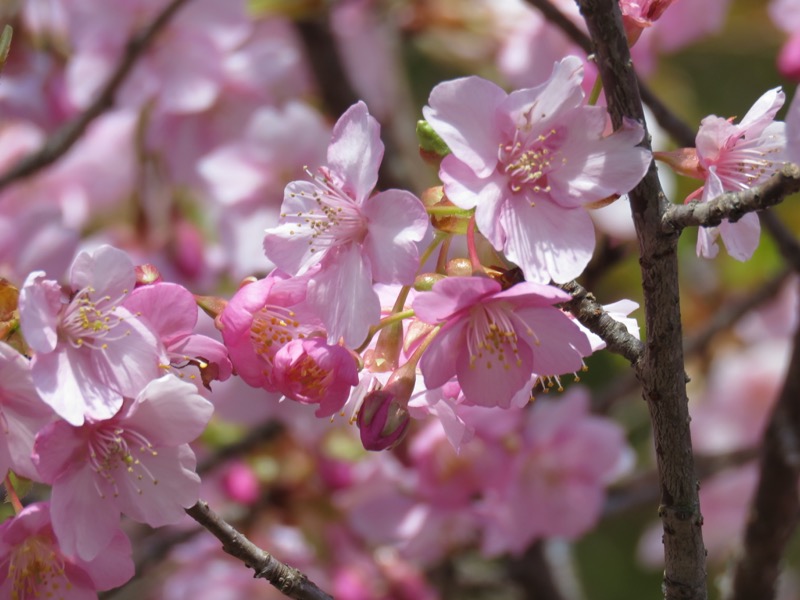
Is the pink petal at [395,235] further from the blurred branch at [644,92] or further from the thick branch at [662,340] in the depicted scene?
the blurred branch at [644,92]

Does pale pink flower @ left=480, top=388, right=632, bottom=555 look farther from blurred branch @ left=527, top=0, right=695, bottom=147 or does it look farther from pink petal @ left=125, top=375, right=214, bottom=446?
pink petal @ left=125, top=375, right=214, bottom=446

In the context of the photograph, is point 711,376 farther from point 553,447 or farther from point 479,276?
point 479,276

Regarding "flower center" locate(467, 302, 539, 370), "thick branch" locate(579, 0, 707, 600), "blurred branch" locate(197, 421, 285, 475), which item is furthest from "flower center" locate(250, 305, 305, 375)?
"blurred branch" locate(197, 421, 285, 475)

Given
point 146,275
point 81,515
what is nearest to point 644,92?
point 146,275

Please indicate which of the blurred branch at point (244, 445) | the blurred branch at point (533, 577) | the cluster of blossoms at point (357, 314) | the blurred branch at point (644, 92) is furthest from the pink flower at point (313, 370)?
the blurred branch at point (533, 577)

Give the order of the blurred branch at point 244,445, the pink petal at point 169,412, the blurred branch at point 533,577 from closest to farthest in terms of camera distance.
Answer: the pink petal at point 169,412 → the blurred branch at point 244,445 → the blurred branch at point 533,577
